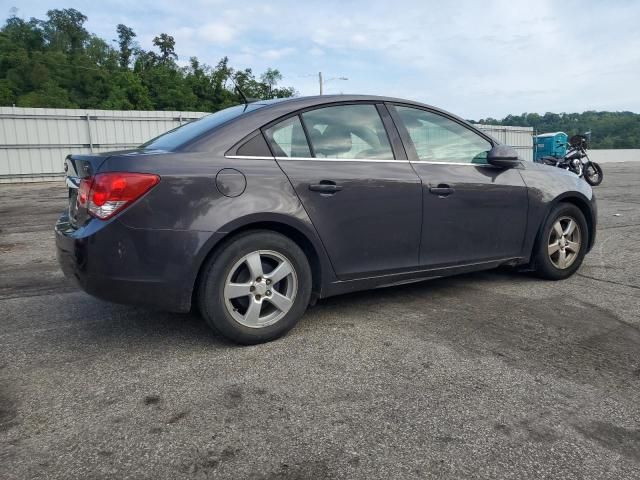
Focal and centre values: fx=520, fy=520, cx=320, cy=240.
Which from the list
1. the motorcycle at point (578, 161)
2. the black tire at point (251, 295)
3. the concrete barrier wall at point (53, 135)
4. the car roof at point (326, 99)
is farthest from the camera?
the concrete barrier wall at point (53, 135)

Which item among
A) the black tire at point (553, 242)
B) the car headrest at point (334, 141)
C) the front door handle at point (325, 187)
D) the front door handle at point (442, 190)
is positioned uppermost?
the car headrest at point (334, 141)

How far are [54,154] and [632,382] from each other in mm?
21385

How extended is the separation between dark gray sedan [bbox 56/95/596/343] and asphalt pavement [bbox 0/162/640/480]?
34 cm

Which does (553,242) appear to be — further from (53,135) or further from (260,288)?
(53,135)

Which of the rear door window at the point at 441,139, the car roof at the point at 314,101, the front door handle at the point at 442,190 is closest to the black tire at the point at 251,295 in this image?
the car roof at the point at 314,101

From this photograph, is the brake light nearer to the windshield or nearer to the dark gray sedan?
the dark gray sedan

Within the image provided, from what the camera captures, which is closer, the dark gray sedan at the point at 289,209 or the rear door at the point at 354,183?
the dark gray sedan at the point at 289,209

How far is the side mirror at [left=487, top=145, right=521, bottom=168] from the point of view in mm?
4023

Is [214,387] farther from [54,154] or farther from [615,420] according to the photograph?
[54,154]

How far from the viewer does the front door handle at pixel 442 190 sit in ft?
12.2

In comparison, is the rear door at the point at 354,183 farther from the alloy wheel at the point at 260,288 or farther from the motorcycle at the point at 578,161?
the motorcycle at the point at 578,161

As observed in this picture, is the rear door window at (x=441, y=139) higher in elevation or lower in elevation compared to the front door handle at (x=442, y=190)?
higher

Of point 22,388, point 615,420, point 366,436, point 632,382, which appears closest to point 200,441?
point 366,436

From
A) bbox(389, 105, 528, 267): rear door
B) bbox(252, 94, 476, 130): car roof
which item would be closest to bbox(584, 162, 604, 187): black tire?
bbox(389, 105, 528, 267): rear door
